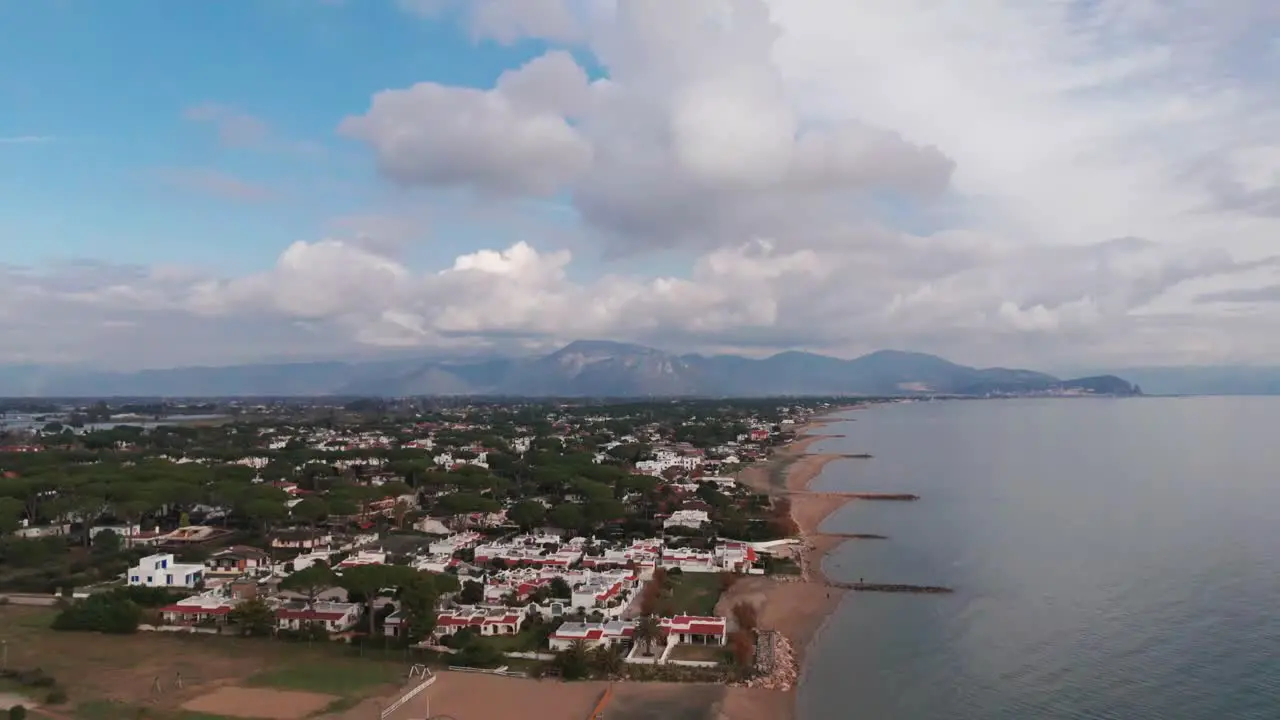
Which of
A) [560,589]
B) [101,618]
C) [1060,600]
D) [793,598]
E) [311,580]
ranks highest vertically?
[311,580]

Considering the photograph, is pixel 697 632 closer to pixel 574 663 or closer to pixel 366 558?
pixel 574 663

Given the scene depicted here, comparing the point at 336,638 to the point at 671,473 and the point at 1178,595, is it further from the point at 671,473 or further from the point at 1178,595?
the point at 671,473

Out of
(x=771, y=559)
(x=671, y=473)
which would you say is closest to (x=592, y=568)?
(x=771, y=559)

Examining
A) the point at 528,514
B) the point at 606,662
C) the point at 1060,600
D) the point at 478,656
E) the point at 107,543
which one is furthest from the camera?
the point at 528,514

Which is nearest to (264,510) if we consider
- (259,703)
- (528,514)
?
(528,514)

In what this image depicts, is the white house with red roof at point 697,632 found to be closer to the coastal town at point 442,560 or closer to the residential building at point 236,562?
the coastal town at point 442,560

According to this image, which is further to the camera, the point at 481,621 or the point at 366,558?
the point at 366,558

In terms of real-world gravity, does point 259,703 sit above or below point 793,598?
above
